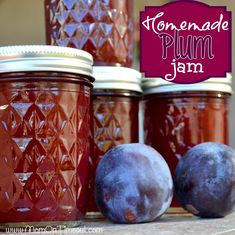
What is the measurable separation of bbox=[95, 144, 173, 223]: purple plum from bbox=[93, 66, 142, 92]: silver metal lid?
13cm

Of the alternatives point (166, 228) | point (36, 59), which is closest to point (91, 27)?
point (36, 59)

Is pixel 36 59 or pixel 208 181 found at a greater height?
pixel 36 59

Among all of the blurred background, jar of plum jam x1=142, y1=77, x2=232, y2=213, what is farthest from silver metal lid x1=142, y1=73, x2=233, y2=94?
the blurred background

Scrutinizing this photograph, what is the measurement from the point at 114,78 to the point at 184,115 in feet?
0.39

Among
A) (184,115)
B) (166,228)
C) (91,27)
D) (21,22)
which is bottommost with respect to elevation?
(166,228)

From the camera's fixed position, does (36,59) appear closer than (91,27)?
Yes

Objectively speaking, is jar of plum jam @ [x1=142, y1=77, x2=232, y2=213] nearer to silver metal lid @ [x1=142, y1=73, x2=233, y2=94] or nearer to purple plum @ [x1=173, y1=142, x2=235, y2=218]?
silver metal lid @ [x1=142, y1=73, x2=233, y2=94]

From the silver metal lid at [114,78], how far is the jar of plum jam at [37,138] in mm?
124

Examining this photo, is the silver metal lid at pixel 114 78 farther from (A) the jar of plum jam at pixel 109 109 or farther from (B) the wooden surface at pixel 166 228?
(B) the wooden surface at pixel 166 228

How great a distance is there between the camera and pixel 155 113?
2.81 ft

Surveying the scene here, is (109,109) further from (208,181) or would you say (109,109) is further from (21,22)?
(21,22)

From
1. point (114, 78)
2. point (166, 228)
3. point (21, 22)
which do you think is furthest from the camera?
point (21, 22)

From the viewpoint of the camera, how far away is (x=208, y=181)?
2.25 ft

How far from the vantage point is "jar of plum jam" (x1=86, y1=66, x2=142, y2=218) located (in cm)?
79
